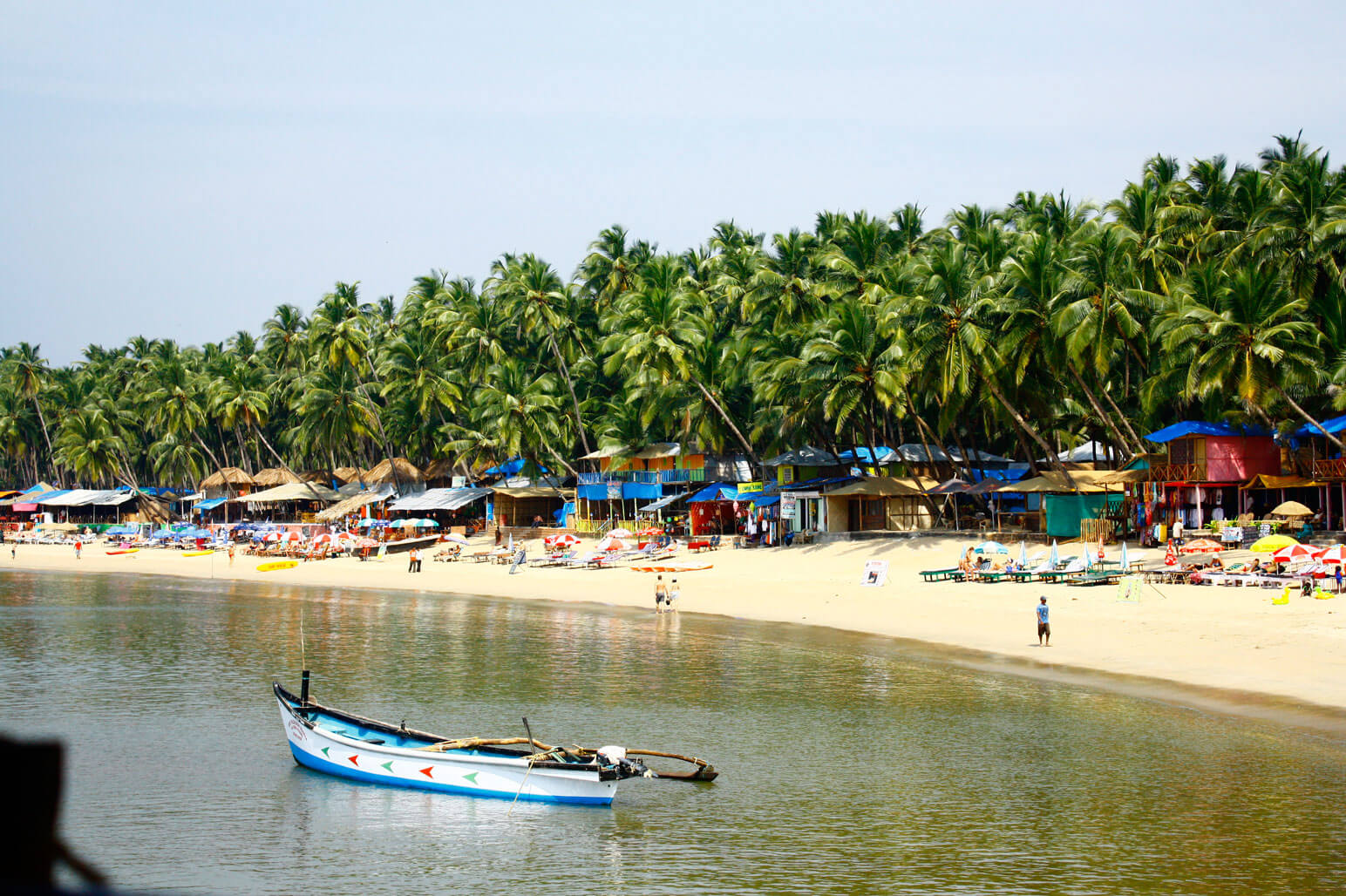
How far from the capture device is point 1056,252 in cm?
4934

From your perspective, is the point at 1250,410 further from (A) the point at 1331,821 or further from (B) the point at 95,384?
(B) the point at 95,384

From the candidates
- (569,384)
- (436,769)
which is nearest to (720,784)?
(436,769)

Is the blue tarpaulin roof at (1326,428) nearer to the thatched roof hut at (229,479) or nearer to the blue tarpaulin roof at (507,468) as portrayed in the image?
the blue tarpaulin roof at (507,468)

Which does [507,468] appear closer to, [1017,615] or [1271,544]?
[1017,615]

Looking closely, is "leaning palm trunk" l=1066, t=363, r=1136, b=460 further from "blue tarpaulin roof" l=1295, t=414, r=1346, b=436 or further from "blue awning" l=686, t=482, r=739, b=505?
"blue awning" l=686, t=482, r=739, b=505

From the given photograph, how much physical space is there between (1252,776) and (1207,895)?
5566 mm

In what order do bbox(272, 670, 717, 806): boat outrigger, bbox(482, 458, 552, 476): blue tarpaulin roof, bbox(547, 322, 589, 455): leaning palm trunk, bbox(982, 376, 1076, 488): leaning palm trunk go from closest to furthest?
1. bbox(272, 670, 717, 806): boat outrigger
2. bbox(982, 376, 1076, 488): leaning palm trunk
3. bbox(547, 322, 589, 455): leaning palm trunk
4. bbox(482, 458, 552, 476): blue tarpaulin roof

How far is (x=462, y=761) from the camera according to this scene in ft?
60.8

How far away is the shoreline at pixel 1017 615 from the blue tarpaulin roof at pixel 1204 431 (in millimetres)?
9594

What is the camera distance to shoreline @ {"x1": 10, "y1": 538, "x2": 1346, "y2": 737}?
25.3 metres

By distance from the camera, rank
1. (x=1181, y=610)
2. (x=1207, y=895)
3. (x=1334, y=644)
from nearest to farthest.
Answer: (x=1207, y=895)
(x=1334, y=644)
(x=1181, y=610)

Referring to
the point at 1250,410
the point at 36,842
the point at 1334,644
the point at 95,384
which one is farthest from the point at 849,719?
the point at 95,384

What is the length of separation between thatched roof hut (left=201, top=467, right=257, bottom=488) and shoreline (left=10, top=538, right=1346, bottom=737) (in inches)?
1574

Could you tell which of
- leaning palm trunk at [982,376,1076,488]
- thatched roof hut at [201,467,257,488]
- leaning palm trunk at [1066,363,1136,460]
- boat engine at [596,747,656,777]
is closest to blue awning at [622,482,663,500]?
leaning palm trunk at [982,376,1076,488]
